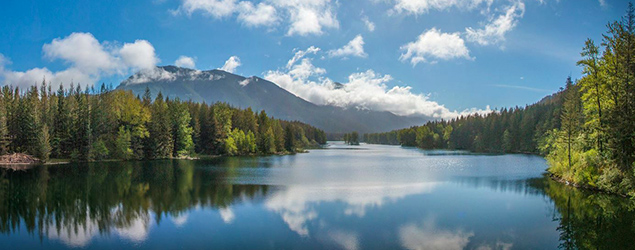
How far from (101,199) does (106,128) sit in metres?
56.3

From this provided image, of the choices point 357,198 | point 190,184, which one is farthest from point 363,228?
point 190,184

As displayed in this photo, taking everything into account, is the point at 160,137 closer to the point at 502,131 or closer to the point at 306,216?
the point at 306,216

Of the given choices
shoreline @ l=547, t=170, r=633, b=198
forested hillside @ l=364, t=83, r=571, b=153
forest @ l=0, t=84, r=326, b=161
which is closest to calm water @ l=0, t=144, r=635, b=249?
shoreline @ l=547, t=170, r=633, b=198

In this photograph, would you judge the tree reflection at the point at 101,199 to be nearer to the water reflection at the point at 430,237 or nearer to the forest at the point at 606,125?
the water reflection at the point at 430,237

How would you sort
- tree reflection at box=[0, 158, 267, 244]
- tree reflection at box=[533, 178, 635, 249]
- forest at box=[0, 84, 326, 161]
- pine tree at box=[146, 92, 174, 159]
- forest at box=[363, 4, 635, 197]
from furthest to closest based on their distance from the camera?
pine tree at box=[146, 92, 174, 159]
forest at box=[0, 84, 326, 161]
forest at box=[363, 4, 635, 197]
tree reflection at box=[0, 158, 267, 244]
tree reflection at box=[533, 178, 635, 249]

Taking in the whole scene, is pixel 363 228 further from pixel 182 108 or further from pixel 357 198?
pixel 182 108

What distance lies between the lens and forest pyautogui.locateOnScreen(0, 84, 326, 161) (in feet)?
233

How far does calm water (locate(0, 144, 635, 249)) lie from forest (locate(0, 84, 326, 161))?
3591 cm

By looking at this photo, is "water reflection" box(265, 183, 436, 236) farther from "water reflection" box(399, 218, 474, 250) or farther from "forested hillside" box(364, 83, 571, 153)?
"forested hillside" box(364, 83, 571, 153)

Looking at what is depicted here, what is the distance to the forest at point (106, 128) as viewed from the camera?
71062mm

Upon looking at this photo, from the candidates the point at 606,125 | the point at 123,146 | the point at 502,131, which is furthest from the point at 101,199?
the point at 502,131

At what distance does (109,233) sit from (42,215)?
8.04 m

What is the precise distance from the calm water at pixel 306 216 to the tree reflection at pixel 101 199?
91 mm

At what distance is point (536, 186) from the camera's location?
39719 mm
